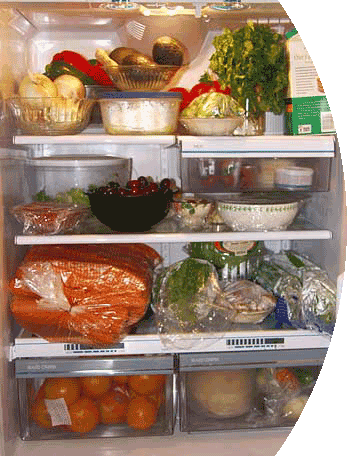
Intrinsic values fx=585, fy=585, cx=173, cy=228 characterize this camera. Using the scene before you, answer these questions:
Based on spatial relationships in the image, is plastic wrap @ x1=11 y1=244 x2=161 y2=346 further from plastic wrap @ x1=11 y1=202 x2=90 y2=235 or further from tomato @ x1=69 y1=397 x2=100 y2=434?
tomato @ x1=69 y1=397 x2=100 y2=434

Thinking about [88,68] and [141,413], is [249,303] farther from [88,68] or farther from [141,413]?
[88,68]

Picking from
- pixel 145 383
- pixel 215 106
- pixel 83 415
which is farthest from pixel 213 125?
pixel 83 415

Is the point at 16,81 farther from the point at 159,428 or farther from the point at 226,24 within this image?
the point at 159,428

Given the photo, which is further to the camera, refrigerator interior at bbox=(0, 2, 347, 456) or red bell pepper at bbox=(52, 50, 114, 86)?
red bell pepper at bbox=(52, 50, 114, 86)

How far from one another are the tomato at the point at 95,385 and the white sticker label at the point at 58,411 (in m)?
0.07

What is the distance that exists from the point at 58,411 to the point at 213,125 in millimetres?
941

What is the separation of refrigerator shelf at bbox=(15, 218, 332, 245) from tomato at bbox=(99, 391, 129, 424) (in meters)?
0.49

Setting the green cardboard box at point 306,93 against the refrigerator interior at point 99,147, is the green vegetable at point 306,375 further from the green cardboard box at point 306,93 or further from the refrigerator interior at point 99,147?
the green cardboard box at point 306,93

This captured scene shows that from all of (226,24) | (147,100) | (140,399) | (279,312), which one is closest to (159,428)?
(140,399)

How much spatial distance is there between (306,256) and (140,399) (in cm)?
71

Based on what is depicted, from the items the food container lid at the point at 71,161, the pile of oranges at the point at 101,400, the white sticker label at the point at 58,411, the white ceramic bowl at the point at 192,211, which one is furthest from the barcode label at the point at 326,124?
the white sticker label at the point at 58,411

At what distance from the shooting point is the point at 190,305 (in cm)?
173

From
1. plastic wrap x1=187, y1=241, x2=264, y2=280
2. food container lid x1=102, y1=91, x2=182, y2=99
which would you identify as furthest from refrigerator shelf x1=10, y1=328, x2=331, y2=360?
food container lid x1=102, y1=91, x2=182, y2=99

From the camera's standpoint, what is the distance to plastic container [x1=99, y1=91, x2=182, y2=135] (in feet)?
5.26
